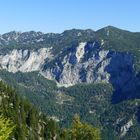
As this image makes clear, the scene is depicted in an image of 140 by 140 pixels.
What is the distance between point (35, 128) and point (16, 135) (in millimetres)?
25975

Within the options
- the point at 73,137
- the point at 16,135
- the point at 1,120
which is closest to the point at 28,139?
the point at 16,135

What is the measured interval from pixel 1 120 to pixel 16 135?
8094 cm

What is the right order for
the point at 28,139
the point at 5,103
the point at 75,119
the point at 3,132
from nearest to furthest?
the point at 3,132, the point at 28,139, the point at 5,103, the point at 75,119

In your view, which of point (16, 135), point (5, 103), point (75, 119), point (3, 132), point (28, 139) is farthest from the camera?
point (75, 119)

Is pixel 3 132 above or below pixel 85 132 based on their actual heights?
above

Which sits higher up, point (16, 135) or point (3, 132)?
point (3, 132)

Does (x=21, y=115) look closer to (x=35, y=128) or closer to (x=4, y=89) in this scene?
(x=35, y=128)

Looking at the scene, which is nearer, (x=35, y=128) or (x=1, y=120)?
(x=1, y=120)

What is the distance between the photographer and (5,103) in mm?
154375

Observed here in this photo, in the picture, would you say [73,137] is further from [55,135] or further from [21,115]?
[21,115]

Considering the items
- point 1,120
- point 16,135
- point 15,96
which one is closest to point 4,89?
point 15,96

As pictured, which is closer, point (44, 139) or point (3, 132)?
point (3, 132)

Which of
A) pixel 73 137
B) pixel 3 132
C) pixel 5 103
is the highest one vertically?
pixel 3 132

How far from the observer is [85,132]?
162625 mm
